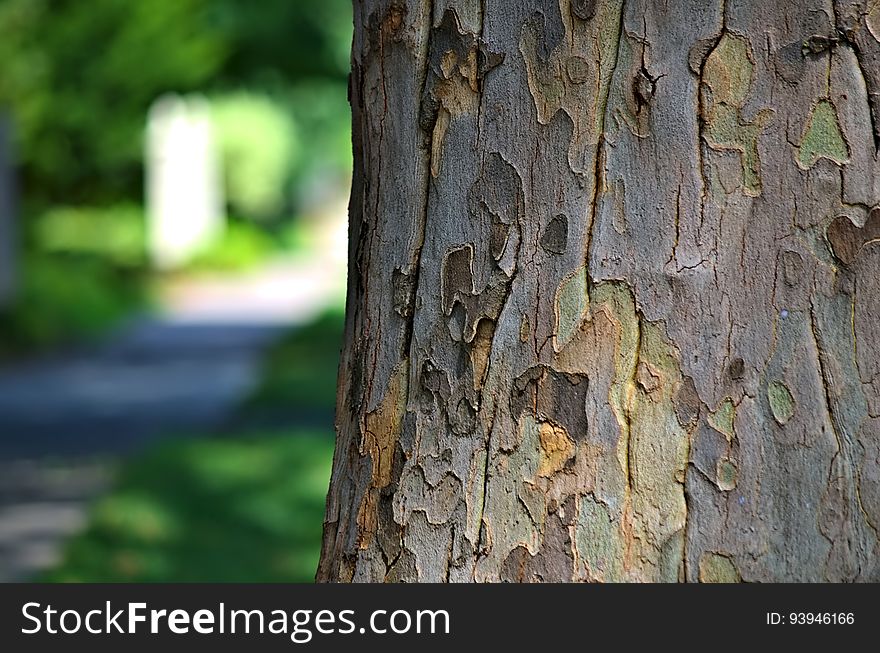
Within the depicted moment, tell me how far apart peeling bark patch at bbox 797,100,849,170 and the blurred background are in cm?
451

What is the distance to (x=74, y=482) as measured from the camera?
8305 millimetres

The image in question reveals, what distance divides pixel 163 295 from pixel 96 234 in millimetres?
1990

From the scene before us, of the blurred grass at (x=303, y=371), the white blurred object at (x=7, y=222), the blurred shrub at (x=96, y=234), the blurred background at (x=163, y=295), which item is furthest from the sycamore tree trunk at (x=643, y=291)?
the blurred shrub at (x=96, y=234)

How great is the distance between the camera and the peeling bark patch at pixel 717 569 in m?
1.73

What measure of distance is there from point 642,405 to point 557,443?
13 cm

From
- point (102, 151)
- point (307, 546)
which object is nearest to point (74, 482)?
point (307, 546)

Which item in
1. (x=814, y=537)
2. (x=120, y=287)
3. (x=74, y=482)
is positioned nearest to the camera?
(x=814, y=537)

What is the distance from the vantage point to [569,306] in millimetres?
1768

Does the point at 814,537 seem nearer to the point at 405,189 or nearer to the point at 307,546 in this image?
the point at 405,189

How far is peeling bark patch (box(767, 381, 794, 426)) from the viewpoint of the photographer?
5.63 ft

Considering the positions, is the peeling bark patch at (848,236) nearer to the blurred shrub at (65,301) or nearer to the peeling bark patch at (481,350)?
the peeling bark patch at (481,350)

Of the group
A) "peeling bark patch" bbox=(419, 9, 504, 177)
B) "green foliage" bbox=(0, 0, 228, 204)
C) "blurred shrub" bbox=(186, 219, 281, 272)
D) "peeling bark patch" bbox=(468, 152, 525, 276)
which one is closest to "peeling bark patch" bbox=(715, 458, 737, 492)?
"peeling bark patch" bbox=(468, 152, 525, 276)

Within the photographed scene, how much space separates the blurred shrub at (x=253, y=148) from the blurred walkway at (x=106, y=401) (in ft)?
33.3

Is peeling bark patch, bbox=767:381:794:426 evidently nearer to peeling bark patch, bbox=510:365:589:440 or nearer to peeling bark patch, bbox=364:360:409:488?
peeling bark patch, bbox=510:365:589:440
